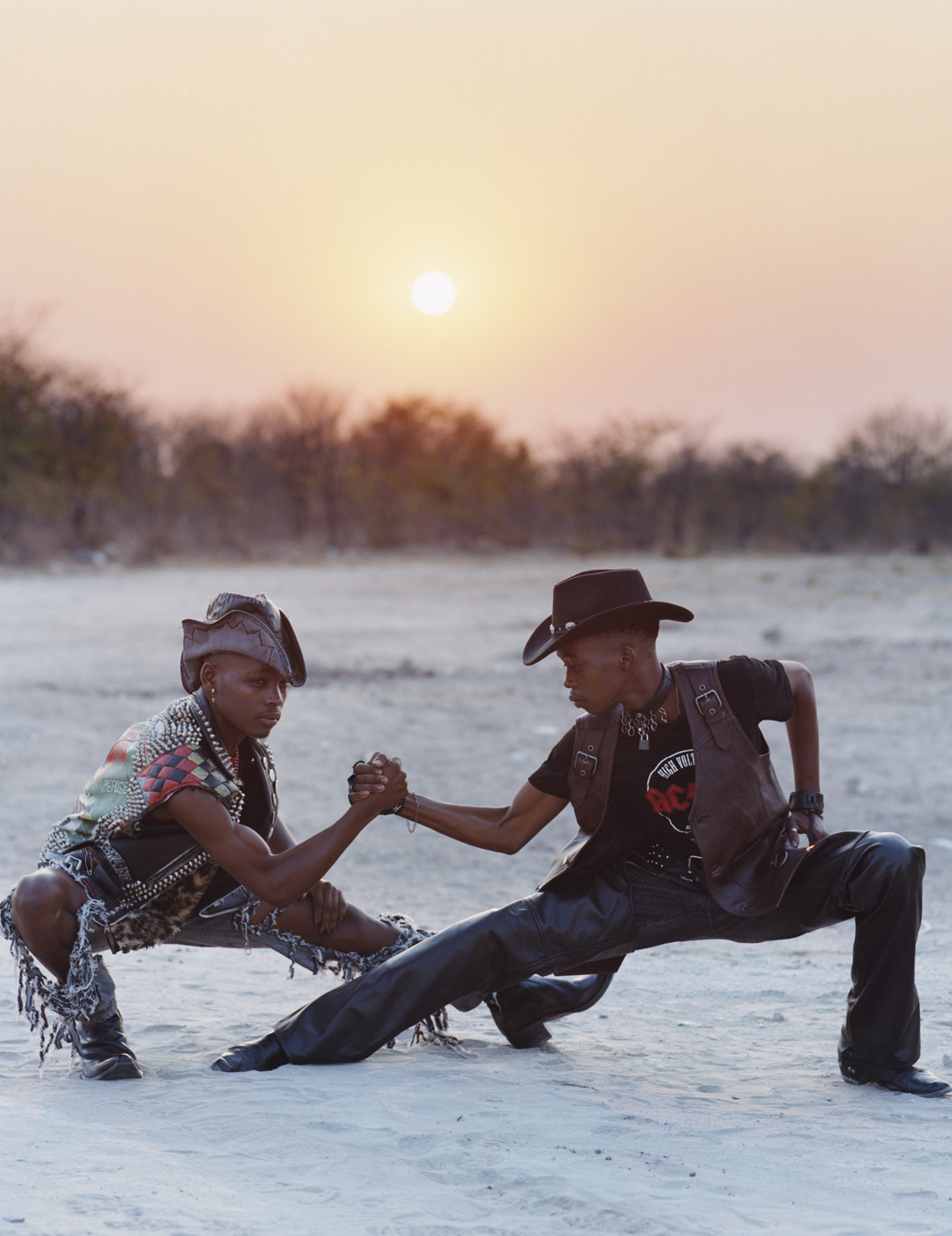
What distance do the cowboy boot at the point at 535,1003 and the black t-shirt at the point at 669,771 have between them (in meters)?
0.44

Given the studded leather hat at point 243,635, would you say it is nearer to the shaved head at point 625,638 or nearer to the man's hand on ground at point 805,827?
the shaved head at point 625,638

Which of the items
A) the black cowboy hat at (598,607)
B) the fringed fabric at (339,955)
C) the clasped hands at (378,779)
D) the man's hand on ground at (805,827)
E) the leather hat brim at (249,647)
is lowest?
the fringed fabric at (339,955)

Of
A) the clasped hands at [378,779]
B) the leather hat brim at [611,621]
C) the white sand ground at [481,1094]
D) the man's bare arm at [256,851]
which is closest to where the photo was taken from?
the white sand ground at [481,1094]

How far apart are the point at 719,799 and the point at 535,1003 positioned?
88 cm

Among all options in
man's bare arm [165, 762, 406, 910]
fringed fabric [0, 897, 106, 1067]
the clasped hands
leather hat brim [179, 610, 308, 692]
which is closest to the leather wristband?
the clasped hands

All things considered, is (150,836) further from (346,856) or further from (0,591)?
(0,591)

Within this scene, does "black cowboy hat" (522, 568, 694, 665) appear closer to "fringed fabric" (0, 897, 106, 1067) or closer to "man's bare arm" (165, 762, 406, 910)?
"man's bare arm" (165, 762, 406, 910)

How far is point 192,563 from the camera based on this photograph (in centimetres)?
3350

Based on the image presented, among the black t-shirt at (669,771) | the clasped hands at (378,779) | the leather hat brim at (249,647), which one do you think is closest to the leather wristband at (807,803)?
the black t-shirt at (669,771)

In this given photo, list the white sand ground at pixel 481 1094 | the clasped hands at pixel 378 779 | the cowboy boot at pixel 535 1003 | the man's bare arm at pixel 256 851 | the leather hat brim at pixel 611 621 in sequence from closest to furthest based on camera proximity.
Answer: the white sand ground at pixel 481 1094
the man's bare arm at pixel 256 851
the leather hat brim at pixel 611 621
the clasped hands at pixel 378 779
the cowboy boot at pixel 535 1003

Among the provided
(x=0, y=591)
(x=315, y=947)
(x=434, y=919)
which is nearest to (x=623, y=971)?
(x=434, y=919)

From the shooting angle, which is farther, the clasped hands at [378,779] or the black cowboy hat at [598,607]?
the clasped hands at [378,779]

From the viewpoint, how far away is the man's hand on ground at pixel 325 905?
13.3 feet

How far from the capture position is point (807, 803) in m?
3.99
